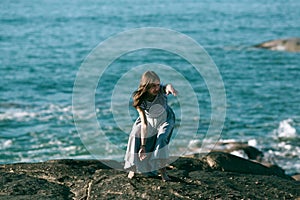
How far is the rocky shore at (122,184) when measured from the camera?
31.8 ft

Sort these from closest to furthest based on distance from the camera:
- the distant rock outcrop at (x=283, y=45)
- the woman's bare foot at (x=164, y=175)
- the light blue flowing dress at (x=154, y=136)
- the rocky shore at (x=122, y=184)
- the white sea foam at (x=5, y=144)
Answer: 1. the rocky shore at (x=122, y=184)
2. the light blue flowing dress at (x=154, y=136)
3. the woman's bare foot at (x=164, y=175)
4. the white sea foam at (x=5, y=144)
5. the distant rock outcrop at (x=283, y=45)

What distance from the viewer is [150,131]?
32.9 ft

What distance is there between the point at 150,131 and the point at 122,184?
0.98m

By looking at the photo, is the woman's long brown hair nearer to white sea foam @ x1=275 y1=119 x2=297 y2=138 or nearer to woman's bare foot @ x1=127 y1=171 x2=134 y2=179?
woman's bare foot @ x1=127 y1=171 x2=134 y2=179

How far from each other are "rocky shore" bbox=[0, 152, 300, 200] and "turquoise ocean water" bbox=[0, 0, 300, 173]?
11.5 m

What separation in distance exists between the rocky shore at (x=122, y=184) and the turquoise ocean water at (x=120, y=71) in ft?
37.7

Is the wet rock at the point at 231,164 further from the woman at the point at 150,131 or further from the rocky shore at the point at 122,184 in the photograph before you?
the woman at the point at 150,131

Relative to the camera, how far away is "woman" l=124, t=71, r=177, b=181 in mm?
9852

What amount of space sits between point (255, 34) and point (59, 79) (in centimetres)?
2742

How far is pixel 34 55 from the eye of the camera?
4666 centimetres

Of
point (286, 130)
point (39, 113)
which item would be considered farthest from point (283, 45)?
point (39, 113)

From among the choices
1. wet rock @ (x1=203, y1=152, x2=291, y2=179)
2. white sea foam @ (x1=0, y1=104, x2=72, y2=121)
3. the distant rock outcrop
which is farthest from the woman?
the distant rock outcrop

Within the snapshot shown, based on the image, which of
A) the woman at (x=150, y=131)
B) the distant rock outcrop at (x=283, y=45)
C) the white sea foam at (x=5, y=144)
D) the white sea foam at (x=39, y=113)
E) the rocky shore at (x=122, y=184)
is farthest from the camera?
the distant rock outcrop at (x=283, y=45)

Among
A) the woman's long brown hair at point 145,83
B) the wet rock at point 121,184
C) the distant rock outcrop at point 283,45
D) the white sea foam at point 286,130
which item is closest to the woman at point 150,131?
the woman's long brown hair at point 145,83
